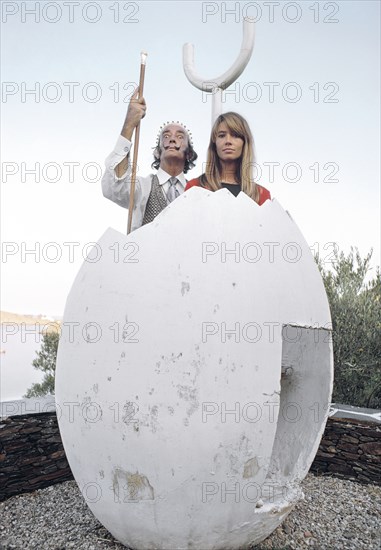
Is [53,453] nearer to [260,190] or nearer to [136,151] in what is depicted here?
[136,151]

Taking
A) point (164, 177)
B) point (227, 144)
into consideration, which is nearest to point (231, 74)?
point (227, 144)

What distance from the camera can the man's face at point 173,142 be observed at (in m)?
4.27

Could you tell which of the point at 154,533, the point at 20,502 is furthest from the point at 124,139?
the point at 20,502

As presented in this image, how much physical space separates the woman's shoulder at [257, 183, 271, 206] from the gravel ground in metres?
2.68

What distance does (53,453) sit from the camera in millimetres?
5484

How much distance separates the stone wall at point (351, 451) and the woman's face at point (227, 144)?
3500 mm

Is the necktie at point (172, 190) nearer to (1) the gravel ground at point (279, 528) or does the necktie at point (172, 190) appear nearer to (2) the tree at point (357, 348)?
(1) the gravel ground at point (279, 528)

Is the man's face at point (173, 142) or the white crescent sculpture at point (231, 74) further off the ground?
the white crescent sculpture at point (231, 74)

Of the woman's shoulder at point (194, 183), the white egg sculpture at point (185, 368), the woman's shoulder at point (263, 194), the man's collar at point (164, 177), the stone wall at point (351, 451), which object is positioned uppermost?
the man's collar at point (164, 177)

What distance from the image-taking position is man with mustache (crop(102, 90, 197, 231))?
4.04 m

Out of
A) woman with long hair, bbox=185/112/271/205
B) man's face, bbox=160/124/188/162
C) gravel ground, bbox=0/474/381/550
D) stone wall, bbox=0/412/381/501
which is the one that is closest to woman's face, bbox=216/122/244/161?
woman with long hair, bbox=185/112/271/205

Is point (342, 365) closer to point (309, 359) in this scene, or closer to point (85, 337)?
point (309, 359)

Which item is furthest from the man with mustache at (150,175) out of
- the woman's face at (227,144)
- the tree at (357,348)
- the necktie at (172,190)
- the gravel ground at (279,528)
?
the tree at (357,348)

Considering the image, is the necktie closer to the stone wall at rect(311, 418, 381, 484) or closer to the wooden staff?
the wooden staff
